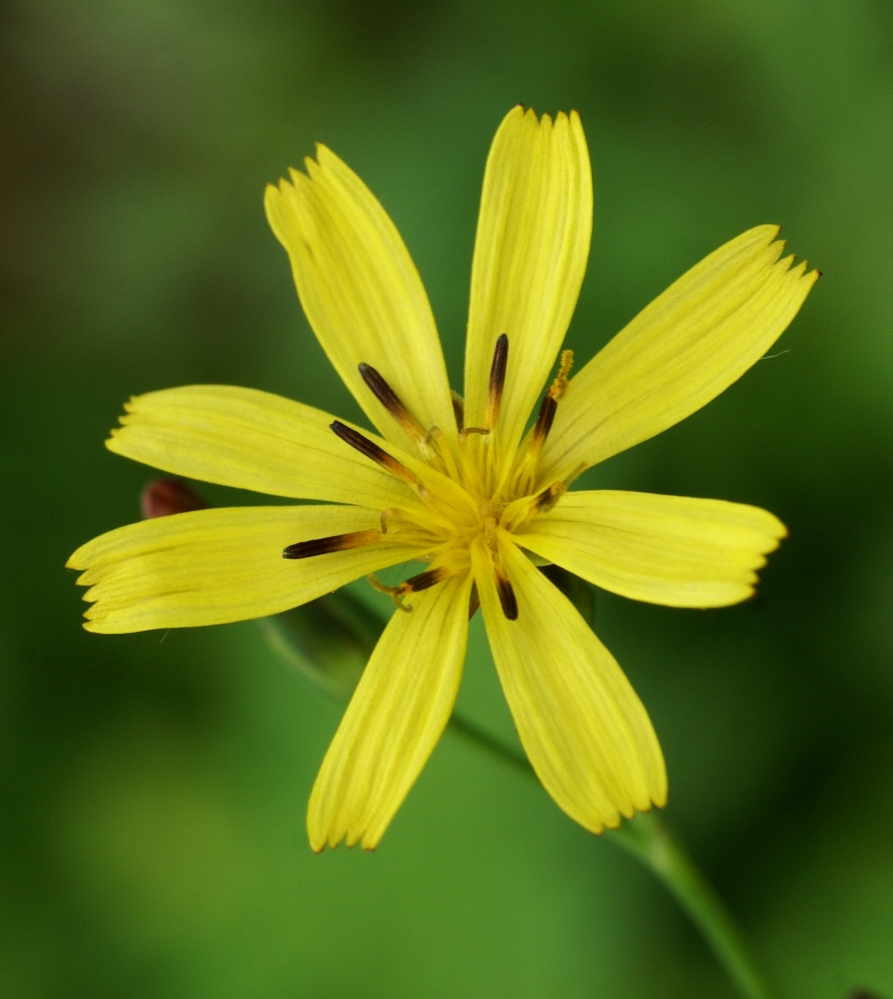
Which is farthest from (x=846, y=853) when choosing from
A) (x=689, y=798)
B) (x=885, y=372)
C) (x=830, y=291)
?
(x=830, y=291)

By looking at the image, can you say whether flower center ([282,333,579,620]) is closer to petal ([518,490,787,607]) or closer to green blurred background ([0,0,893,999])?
petal ([518,490,787,607])

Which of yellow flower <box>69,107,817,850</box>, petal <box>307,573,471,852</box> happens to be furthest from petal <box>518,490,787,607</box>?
petal <box>307,573,471,852</box>

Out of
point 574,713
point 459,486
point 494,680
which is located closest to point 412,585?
point 459,486

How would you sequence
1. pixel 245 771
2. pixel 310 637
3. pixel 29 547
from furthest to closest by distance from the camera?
pixel 29 547, pixel 245 771, pixel 310 637

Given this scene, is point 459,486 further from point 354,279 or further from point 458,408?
point 354,279

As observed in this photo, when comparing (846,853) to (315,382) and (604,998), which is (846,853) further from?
(315,382)

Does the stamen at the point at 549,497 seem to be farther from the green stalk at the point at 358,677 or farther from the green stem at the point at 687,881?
the green stem at the point at 687,881
